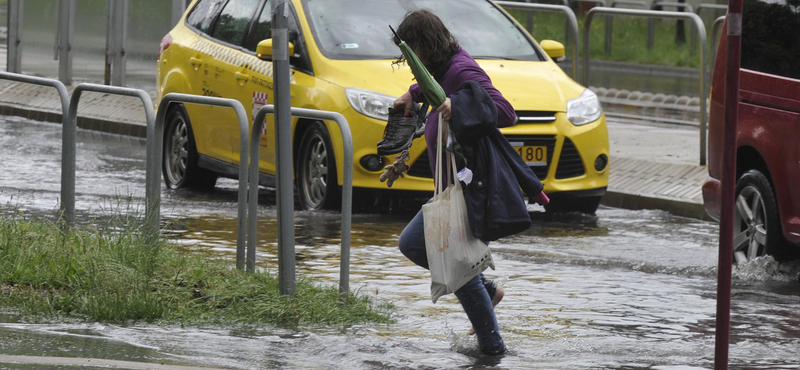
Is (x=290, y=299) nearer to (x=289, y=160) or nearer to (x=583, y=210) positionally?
(x=289, y=160)

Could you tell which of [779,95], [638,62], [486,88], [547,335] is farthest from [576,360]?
[638,62]

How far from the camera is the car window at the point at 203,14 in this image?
12.4 meters

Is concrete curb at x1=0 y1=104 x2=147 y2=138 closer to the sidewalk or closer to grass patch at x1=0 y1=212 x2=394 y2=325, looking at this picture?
the sidewalk

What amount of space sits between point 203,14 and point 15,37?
31.2 ft

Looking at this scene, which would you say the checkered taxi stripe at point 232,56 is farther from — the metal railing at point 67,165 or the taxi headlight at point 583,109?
the metal railing at point 67,165

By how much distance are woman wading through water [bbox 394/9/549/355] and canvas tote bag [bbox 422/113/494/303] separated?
46 millimetres

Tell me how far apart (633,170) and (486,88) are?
712 centimetres

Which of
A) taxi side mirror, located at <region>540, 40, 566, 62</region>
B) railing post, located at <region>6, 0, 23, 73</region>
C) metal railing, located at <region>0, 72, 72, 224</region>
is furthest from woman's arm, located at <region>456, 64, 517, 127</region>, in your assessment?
railing post, located at <region>6, 0, 23, 73</region>

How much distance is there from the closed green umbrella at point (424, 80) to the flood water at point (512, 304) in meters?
1.02

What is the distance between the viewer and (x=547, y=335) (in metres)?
6.63

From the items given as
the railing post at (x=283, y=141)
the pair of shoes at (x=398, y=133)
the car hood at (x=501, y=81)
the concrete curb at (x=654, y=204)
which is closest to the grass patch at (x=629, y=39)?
the concrete curb at (x=654, y=204)

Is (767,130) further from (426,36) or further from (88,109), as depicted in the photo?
(88,109)

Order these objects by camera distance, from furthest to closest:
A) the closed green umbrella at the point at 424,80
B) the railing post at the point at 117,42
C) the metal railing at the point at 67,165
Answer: the railing post at the point at 117,42 → the metal railing at the point at 67,165 → the closed green umbrella at the point at 424,80

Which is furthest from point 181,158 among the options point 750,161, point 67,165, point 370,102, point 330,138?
point 750,161
